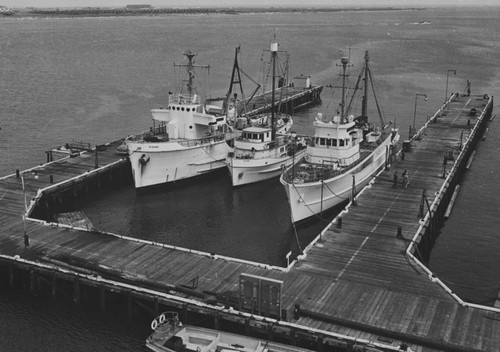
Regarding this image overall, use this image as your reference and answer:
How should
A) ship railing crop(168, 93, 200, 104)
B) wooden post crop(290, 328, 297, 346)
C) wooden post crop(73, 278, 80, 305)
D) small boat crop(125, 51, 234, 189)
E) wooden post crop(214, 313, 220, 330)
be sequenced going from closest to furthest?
wooden post crop(290, 328, 297, 346) < wooden post crop(214, 313, 220, 330) < wooden post crop(73, 278, 80, 305) < small boat crop(125, 51, 234, 189) < ship railing crop(168, 93, 200, 104)

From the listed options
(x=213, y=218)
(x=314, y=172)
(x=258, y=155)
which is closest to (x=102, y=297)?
(x=213, y=218)

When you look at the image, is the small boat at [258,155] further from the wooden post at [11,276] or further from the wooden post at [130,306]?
the wooden post at [130,306]

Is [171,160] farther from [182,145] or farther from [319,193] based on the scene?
[319,193]

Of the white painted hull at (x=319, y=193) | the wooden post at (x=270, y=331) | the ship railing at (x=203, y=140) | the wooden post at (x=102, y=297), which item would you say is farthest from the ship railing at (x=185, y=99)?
the wooden post at (x=270, y=331)

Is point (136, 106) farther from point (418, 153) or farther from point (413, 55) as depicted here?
point (413, 55)

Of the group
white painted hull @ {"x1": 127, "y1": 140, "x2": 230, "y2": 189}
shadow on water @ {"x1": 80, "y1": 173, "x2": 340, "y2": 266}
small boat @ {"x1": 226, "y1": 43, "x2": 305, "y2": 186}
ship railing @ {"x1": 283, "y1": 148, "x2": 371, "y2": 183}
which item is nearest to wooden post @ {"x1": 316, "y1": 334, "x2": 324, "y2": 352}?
shadow on water @ {"x1": 80, "y1": 173, "x2": 340, "y2": 266}

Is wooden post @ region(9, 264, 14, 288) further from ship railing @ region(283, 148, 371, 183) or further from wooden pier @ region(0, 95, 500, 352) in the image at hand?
ship railing @ region(283, 148, 371, 183)
